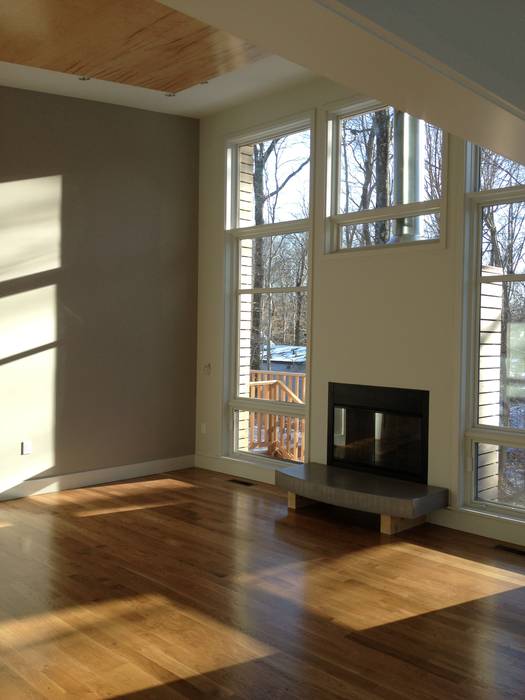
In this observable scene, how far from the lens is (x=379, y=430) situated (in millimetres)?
5555

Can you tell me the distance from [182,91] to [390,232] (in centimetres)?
219

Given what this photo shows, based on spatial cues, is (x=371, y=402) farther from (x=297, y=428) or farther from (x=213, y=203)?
(x=213, y=203)

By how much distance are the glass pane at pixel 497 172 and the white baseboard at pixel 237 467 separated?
10.1 ft

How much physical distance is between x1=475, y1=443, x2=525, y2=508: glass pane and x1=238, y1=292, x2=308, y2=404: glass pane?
1.75m

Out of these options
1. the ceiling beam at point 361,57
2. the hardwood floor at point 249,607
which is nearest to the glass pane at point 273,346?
the hardwood floor at point 249,607

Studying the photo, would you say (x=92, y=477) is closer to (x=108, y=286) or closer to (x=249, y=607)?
(x=108, y=286)

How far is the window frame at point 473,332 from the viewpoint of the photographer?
4879 mm

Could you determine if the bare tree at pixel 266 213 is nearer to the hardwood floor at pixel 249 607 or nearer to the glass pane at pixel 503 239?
the hardwood floor at pixel 249 607

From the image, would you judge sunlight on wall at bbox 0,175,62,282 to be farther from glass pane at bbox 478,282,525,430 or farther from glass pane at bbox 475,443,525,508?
glass pane at bbox 475,443,525,508

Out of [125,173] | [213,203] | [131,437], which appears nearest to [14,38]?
[125,173]

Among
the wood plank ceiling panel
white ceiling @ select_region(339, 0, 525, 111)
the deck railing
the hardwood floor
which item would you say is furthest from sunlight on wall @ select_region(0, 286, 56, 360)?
white ceiling @ select_region(339, 0, 525, 111)

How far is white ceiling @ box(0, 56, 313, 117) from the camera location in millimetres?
5535

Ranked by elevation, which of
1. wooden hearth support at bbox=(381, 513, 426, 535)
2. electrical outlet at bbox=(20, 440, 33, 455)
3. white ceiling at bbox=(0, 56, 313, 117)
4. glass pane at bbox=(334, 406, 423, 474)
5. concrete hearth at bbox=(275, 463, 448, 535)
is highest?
white ceiling at bbox=(0, 56, 313, 117)

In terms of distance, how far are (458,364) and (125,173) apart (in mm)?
3541
